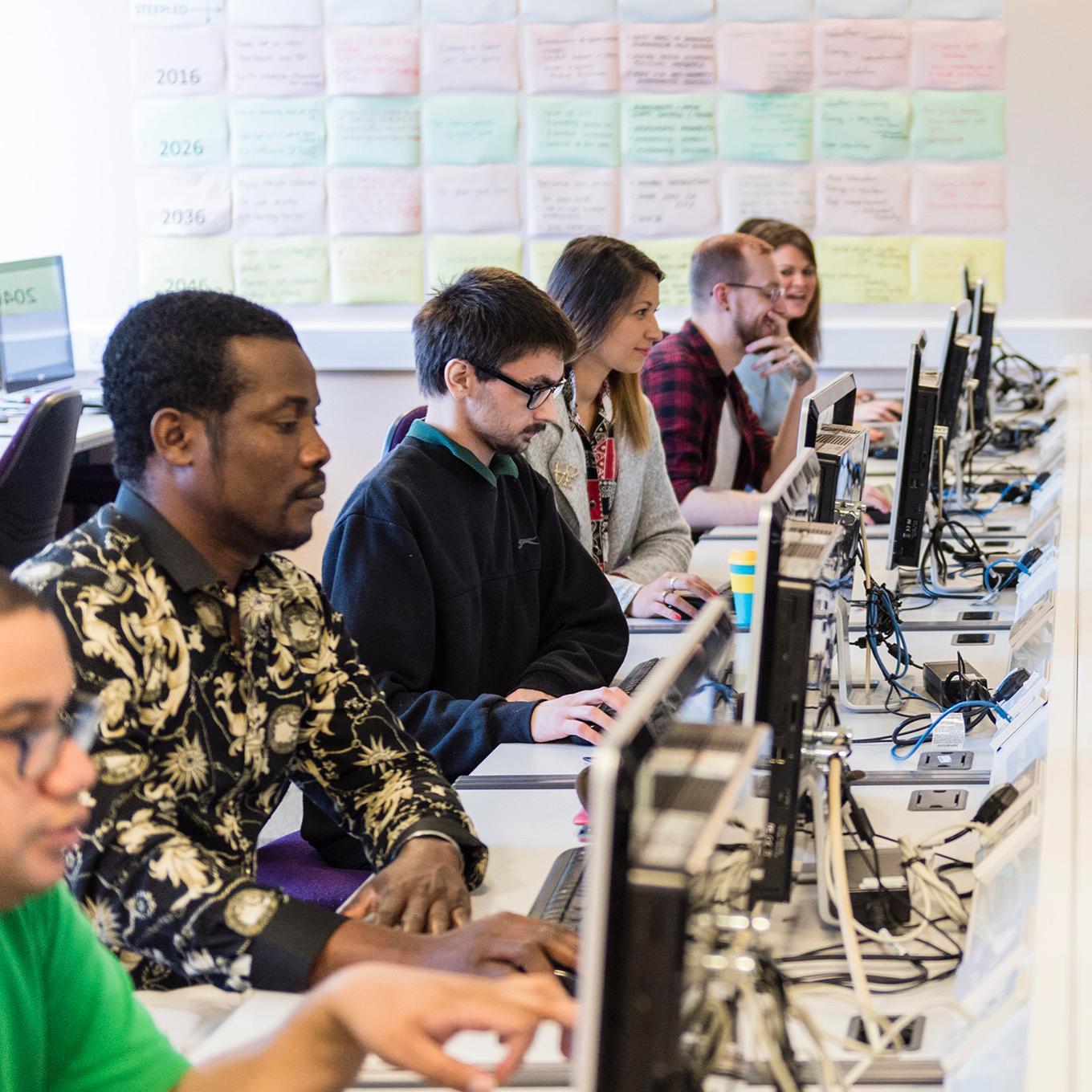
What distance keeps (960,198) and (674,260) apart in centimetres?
93

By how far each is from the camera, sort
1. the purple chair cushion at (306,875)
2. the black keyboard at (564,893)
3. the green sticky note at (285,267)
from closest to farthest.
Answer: the black keyboard at (564,893)
the purple chair cushion at (306,875)
the green sticky note at (285,267)

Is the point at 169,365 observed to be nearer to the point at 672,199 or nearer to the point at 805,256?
the point at 805,256

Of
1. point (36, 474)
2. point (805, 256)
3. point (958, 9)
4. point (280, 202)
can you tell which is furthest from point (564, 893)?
point (958, 9)

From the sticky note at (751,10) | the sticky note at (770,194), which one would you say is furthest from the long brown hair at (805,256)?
the sticky note at (751,10)

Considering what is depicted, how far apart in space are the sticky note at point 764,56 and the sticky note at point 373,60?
3.26 ft

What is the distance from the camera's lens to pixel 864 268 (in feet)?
15.8

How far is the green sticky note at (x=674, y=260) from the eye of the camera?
15.9 ft

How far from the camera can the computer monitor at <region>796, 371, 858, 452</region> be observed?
5.59 ft

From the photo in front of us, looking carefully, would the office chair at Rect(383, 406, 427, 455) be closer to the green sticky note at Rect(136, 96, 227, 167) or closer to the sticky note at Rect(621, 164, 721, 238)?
the sticky note at Rect(621, 164, 721, 238)

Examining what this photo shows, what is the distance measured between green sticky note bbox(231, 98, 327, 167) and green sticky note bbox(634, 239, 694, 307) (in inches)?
44.2

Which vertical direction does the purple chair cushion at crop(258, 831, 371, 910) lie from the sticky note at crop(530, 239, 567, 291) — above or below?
below

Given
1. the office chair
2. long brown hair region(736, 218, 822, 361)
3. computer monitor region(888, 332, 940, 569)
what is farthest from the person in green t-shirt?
long brown hair region(736, 218, 822, 361)

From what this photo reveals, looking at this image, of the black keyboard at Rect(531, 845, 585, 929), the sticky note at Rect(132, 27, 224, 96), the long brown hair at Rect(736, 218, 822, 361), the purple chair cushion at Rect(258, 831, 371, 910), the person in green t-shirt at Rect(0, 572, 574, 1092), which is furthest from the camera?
the sticky note at Rect(132, 27, 224, 96)

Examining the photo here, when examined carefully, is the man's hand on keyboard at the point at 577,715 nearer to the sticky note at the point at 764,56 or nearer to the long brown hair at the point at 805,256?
the long brown hair at the point at 805,256
